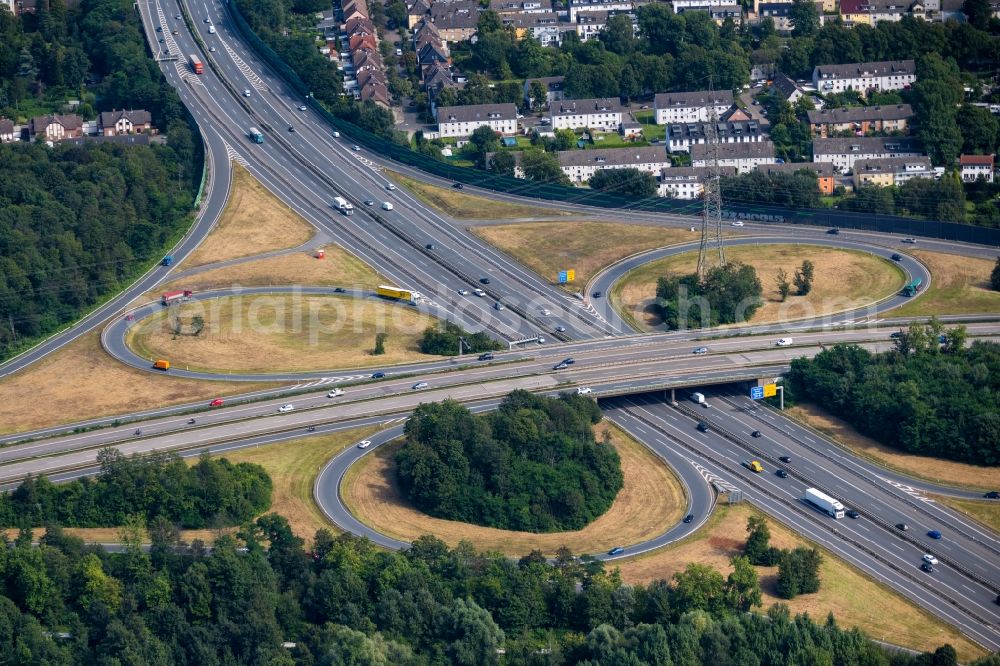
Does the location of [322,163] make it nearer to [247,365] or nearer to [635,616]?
[247,365]

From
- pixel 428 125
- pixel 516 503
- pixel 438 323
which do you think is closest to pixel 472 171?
pixel 428 125

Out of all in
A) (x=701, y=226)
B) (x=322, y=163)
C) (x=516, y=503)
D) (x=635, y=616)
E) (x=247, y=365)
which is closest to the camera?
(x=635, y=616)

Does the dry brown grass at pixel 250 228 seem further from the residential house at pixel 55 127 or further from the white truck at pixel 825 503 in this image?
the white truck at pixel 825 503

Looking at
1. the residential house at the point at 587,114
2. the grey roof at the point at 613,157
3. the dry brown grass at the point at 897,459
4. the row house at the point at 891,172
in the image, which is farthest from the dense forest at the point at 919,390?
the residential house at the point at 587,114

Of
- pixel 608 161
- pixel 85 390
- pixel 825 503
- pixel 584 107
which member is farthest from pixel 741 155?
pixel 85 390

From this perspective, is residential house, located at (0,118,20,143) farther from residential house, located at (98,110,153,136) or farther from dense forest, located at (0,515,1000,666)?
dense forest, located at (0,515,1000,666)

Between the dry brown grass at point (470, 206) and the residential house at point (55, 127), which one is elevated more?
the residential house at point (55, 127)

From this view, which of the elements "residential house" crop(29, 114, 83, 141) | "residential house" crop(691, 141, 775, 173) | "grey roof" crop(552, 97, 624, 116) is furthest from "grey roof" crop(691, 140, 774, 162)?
"residential house" crop(29, 114, 83, 141)
